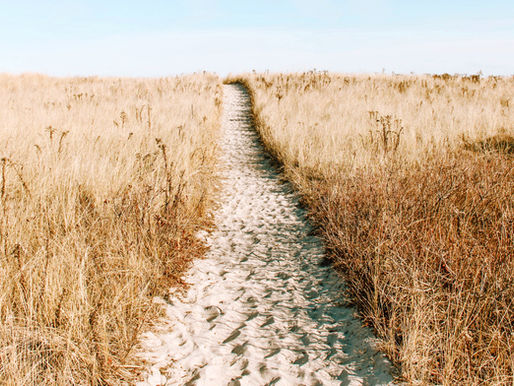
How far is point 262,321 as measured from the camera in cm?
304

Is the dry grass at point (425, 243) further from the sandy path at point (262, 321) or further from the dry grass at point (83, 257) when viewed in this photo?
the dry grass at point (83, 257)

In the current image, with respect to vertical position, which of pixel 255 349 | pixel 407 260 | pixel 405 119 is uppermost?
pixel 405 119

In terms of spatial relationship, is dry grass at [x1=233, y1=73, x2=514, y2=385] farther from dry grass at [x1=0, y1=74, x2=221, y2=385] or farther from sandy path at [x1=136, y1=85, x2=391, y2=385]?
dry grass at [x1=0, y1=74, x2=221, y2=385]

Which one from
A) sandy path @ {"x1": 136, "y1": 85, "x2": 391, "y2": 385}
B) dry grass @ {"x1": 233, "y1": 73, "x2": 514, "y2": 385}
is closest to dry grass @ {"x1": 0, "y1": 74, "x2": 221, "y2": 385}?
sandy path @ {"x1": 136, "y1": 85, "x2": 391, "y2": 385}

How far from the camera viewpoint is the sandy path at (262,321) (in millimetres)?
2426

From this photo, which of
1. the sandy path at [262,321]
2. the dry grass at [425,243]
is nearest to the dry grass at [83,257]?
the sandy path at [262,321]

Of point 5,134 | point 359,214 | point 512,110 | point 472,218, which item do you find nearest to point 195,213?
point 359,214

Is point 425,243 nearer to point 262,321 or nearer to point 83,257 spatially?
point 262,321

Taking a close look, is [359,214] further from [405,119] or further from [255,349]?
[405,119]

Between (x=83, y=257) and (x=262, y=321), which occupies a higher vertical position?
(x=83, y=257)

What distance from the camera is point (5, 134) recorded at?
6273mm

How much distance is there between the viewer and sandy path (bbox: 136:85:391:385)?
243cm

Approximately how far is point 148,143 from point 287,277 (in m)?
3.80

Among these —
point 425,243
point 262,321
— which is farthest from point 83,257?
point 425,243
